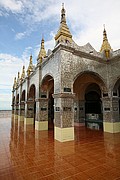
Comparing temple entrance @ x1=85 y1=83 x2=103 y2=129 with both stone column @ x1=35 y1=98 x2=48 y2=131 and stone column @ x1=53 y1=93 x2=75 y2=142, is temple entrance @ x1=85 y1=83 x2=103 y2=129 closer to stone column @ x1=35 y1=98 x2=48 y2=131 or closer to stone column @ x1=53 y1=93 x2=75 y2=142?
stone column @ x1=35 y1=98 x2=48 y2=131

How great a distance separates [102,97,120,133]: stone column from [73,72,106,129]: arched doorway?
2.11m

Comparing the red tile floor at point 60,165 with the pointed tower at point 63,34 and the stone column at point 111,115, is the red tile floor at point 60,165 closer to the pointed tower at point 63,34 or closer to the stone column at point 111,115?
the stone column at point 111,115

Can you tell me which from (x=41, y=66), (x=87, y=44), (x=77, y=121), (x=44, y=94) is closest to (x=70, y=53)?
(x=87, y=44)

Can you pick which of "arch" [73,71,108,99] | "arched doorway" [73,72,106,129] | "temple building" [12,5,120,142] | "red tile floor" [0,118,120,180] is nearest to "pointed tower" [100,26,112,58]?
"temple building" [12,5,120,142]

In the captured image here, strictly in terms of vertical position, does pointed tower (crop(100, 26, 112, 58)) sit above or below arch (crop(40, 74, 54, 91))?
above

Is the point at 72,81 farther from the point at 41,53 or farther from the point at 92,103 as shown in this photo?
the point at 92,103

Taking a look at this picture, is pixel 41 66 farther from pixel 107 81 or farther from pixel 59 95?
pixel 107 81

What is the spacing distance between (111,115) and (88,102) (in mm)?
5428

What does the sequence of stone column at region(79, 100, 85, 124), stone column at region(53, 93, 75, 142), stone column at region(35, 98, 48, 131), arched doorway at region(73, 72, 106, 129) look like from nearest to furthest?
stone column at region(53, 93, 75, 142), stone column at region(35, 98, 48, 131), arched doorway at region(73, 72, 106, 129), stone column at region(79, 100, 85, 124)

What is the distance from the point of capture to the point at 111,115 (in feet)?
29.3

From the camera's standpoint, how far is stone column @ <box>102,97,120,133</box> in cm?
888

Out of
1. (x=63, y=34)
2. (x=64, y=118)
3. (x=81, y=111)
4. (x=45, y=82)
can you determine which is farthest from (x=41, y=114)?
(x=63, y=34)

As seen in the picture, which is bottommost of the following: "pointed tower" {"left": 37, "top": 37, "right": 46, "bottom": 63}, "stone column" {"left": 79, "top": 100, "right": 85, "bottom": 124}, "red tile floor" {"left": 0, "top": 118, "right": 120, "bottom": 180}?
"red tile floor" {"left": 0, "top": 118, "right": 120, "bottom": 180}

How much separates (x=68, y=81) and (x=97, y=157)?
4.06 meters
